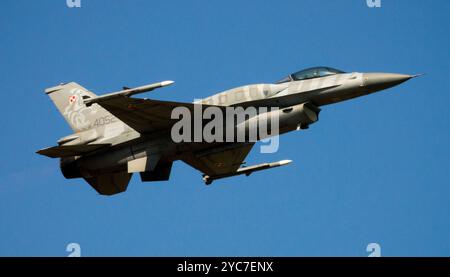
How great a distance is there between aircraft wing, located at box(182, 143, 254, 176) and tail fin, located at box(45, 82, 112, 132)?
363cm

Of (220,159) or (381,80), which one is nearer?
(381,80)

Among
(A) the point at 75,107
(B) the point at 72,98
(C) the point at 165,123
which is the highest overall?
(B) the point at 72,98

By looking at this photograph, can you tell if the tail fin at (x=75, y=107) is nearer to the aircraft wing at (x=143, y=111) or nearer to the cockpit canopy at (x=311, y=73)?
the aircraft wing at (x=143, y=111)

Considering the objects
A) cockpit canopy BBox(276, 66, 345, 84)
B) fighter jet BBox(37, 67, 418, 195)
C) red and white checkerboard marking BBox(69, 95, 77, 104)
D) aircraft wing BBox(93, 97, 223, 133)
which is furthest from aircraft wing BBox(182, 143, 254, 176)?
red and white checkerboard marking BBox(69, 95, 77, 104)

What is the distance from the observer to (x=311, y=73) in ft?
93.3

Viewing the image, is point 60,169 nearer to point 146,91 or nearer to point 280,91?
point 146,91

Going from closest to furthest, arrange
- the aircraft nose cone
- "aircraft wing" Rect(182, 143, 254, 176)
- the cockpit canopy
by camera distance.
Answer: the aircraft nose cone
the cockpit canopy
"aircraft wing" Rect(182, 143, 254, 176)

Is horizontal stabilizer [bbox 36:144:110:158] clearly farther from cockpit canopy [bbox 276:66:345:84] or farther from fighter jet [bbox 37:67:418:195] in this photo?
cockpit canopy [bbox 276:66:345:84]

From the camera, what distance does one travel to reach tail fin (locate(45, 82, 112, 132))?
30.7 meters

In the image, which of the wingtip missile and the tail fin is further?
the wingtip missile

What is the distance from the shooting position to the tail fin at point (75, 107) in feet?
101

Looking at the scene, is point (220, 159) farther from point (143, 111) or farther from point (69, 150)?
point (69, 150)

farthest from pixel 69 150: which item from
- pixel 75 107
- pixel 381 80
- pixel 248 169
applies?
pixel 381 80

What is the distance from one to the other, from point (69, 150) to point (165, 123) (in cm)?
359
